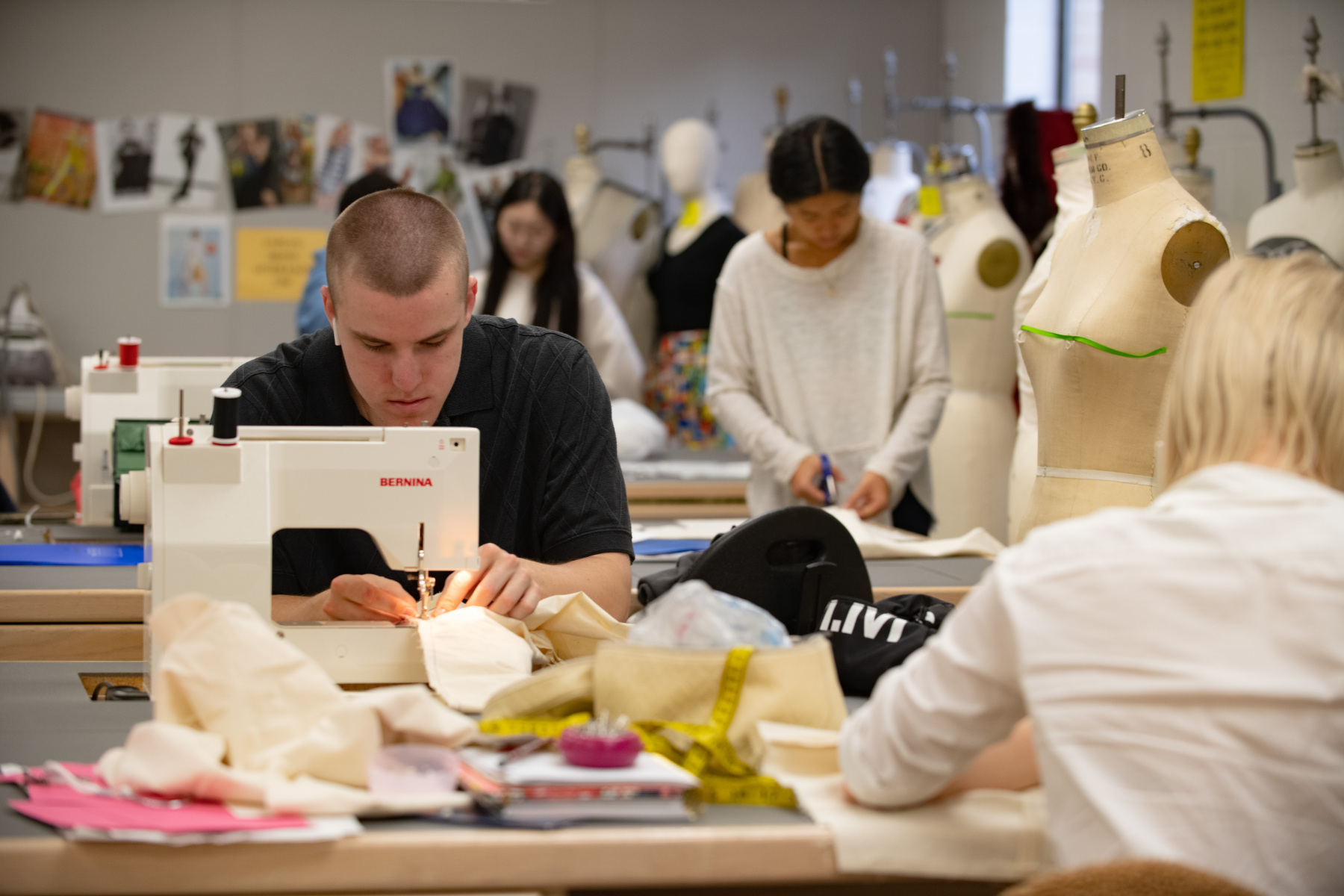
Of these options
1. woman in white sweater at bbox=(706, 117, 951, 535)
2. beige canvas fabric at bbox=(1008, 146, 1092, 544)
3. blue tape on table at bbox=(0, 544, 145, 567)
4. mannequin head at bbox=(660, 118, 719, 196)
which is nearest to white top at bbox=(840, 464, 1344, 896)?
beige canvas fabric at bbox=(1008, 146, 1092, 544)

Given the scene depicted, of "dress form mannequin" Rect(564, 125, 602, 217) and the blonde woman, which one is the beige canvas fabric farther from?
"dress form mannequin" Rect(564, 125, 602, 217)

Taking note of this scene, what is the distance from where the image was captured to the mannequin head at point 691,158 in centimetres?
557

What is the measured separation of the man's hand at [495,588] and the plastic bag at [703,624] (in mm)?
347

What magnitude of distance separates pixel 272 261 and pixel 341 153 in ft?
2.11

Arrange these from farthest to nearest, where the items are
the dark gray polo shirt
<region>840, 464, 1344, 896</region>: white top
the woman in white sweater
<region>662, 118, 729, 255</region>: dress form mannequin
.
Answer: <region>662, 118, 729, 255</region>: dress form mannequin
the woman in white sweater
the dark gray polo shirt
<region>840, 464, 1344, 896</region>: white top

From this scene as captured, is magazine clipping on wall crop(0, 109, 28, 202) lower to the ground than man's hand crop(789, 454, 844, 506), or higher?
higher

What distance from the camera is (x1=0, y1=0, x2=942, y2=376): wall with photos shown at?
6328 millimetres

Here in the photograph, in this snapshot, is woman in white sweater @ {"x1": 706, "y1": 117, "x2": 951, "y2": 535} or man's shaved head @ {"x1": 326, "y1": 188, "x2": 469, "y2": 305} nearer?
man's shaved head @ {"x1": 326, "y1": 188, "x2": 469, "y2": 305}

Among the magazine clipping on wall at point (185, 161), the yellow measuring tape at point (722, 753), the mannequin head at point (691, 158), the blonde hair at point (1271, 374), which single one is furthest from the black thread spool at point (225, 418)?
the magazine clipping on wall at point (185, 161)

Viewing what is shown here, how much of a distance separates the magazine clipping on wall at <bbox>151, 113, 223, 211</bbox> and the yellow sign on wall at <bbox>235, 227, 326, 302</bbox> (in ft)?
0.92

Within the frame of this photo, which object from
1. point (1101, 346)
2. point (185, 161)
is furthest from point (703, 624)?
point (185, 161)

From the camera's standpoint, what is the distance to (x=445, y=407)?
2.00 meters

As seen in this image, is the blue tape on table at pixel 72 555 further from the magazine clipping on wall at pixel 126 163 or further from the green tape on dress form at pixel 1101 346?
the magazine clipping on wall at pixel 126 163

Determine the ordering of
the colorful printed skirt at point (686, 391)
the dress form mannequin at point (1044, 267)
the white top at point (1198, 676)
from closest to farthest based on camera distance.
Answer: the white top at point (1198, 676), the dress form mannequin at point (1044, 267), the colorful printed skirt at point (686, 391)
